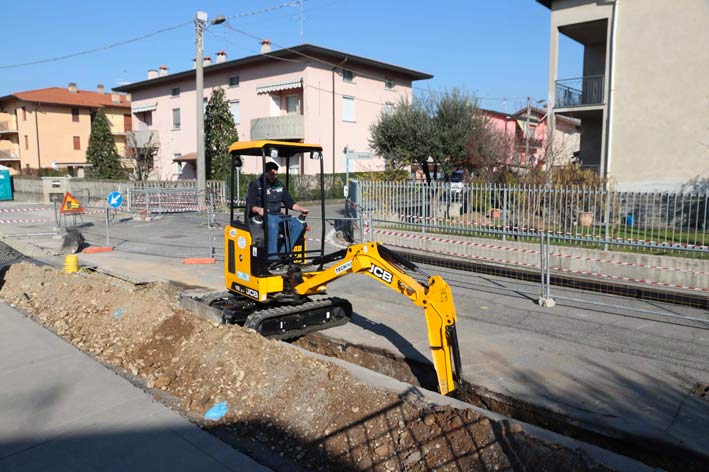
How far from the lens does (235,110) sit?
3675 centimetres

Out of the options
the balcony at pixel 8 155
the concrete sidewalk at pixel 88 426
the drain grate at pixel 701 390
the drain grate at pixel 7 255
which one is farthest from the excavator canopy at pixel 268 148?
the balcony at pixel 8 155

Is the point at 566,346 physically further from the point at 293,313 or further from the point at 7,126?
the point at 7,126

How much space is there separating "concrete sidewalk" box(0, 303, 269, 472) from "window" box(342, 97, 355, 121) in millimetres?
29418

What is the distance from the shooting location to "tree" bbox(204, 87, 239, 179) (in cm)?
3419

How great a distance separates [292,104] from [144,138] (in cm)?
1451

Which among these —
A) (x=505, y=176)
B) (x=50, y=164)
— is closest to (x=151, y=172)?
(x=50, y=164)

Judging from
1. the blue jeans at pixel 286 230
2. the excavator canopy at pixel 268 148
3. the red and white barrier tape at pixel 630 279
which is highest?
the excavator canopy at pixel 268 148

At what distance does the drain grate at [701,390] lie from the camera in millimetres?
5598

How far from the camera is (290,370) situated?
5.45 metres

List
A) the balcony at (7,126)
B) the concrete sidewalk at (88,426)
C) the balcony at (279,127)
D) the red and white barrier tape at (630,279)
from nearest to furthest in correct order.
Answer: the concrete sidewalk at (88,426) → the red and white barrier tape at (630,279) → the balcony at (279,127) → the balcony at (7,126)

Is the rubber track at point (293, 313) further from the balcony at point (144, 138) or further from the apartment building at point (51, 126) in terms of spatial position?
the apartment building at point (51, 126)

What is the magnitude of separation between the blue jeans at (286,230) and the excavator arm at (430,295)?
3.40 feet

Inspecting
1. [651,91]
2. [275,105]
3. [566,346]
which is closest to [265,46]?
[275,105]

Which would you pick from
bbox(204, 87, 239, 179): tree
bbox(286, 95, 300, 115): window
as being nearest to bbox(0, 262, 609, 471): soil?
bbox(204, 87, 239, 179): tree
